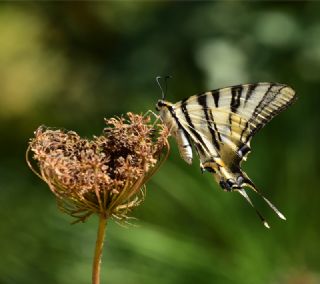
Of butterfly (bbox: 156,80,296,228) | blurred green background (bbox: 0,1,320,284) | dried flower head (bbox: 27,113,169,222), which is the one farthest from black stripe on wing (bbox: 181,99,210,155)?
blurred green background (bbox: 0,1,320,284)

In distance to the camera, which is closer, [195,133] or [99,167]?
[99,167]

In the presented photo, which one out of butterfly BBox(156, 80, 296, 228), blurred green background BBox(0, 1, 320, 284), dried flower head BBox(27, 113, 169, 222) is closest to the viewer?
dried flower head BBox(27, 113, 169, 222)

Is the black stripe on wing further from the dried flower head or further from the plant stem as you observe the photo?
the plant stem

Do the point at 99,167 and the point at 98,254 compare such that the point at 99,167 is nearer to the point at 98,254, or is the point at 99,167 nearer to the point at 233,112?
the point at 98,254

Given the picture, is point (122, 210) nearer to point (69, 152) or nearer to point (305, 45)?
point (69, 152)

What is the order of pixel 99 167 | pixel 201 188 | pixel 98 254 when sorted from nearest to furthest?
pixel 98 254
pixel 99 167
pixel 201 188

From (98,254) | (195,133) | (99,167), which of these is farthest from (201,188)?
(98,254)

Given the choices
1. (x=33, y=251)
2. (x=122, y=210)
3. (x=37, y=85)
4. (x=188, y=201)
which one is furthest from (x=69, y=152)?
(x=37, y=85)
